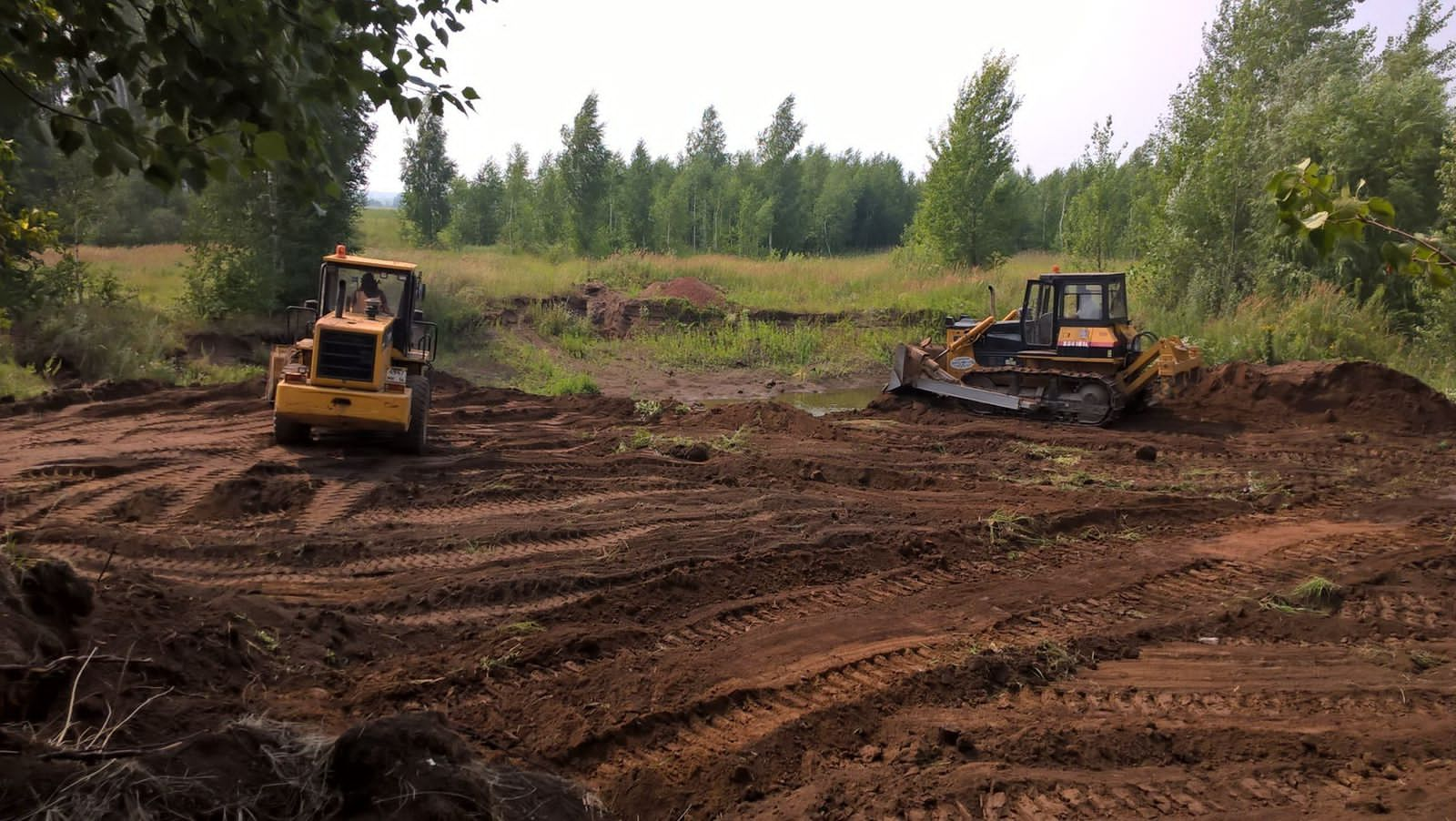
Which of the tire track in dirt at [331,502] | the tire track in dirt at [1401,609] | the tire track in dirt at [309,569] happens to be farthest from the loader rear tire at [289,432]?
the tire track in dirt at [1401,609]

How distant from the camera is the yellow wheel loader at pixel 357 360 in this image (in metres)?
10.2

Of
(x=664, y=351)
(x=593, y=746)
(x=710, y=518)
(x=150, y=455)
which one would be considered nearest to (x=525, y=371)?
(x=664, y=351)

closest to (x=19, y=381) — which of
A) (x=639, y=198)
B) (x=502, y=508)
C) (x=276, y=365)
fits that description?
(x=276, y=365)

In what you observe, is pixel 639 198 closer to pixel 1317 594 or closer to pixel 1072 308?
pixel 1072 308

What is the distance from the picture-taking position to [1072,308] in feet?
49.9

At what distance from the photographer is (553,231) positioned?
160 ft

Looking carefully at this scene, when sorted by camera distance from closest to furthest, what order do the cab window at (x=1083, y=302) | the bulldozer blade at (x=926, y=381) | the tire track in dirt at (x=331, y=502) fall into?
1. the tire track in dirt at (x=331, y=502)
2. the cab window at (x=1083, y=302)
3. the bulldozer blade at (x=926, y=381)

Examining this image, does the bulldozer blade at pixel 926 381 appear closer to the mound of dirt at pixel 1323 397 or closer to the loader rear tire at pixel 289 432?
the mound of dirt at pixel 1323 397

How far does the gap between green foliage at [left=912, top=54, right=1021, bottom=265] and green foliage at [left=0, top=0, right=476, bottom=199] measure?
31464 millimetres

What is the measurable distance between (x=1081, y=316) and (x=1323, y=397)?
4.36 meters

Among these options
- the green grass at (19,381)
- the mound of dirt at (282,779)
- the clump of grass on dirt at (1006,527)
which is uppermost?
the green grass at (19,381)

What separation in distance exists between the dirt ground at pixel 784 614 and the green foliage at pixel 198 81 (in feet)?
6.03

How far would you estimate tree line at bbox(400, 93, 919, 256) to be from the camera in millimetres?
44219

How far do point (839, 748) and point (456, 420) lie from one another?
10882 millimetres
